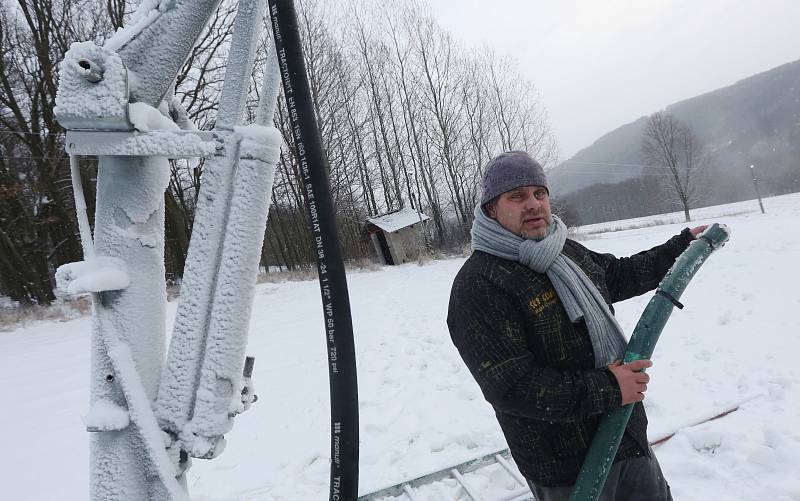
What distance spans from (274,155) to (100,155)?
1.40 ft

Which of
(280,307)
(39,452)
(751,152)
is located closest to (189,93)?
(280,307)

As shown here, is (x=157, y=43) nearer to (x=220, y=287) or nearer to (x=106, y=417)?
(x=220, y=287)

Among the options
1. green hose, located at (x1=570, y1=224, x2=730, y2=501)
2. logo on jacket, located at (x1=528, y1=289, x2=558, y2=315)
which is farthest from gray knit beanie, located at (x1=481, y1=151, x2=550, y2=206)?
green hose, located at (x1=570, y1=224, x2=730, y2=501)

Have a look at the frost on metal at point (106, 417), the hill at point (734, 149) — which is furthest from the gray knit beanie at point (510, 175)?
the hill at point (734, 149)

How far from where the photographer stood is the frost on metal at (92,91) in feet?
3.19

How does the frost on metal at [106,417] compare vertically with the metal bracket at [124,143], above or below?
below

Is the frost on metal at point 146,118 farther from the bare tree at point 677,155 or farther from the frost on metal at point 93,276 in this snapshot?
the bare tree at point 677,155

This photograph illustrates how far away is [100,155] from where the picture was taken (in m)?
0.99

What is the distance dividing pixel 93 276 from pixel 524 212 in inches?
53.3

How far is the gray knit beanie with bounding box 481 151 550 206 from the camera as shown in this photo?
1464 millimetres

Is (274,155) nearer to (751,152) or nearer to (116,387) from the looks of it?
(116,387)

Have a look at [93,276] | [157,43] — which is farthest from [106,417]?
[157,43]

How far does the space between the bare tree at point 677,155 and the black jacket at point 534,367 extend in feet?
129

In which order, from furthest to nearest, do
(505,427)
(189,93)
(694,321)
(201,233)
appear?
(189,93), (694,321), (505,427), (201,233)
